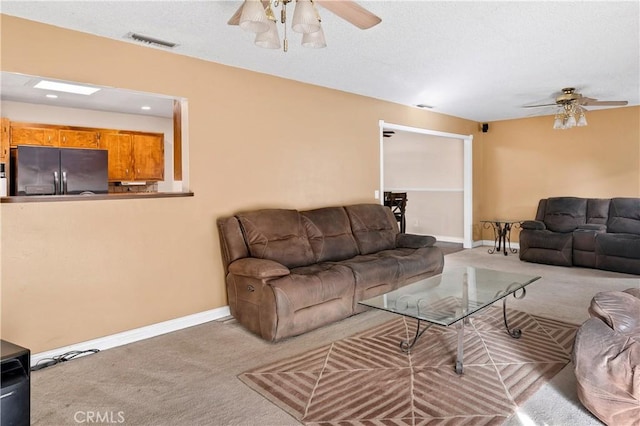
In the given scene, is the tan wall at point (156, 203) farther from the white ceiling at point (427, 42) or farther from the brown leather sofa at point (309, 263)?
the brown leather sofa at point (309, 263)

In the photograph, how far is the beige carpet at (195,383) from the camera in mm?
2160

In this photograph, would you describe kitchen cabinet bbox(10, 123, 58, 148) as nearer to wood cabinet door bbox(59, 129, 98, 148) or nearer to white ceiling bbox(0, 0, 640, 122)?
wood cabinet door bbox(59, 129, 98, 148)

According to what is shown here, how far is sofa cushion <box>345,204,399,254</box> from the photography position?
467 cm

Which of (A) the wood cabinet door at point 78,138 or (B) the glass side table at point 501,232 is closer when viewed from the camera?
(A) the wood cabinet door at point 78,138

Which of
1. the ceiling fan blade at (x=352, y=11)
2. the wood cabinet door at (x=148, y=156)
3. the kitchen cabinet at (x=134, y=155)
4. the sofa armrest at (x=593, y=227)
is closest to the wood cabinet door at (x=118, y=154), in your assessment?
the kitchen cabinet at (x=134, y=155)

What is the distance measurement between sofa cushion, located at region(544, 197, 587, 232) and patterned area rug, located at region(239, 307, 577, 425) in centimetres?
355

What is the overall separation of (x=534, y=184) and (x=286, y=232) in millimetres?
5578

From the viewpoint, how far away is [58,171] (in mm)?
3672

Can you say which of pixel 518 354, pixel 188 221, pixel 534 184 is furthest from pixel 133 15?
pixel 534 184

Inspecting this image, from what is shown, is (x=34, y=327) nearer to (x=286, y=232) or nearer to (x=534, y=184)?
(x=286, y=232)

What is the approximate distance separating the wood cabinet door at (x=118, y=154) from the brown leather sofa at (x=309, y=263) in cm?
364

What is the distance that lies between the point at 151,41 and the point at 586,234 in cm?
619

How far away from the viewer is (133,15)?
2.78 m

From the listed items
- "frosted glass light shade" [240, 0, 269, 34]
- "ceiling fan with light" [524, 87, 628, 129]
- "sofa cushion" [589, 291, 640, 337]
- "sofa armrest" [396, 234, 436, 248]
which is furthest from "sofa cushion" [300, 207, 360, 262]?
"ceiling fan with light" [524, 87, 628, 129]
